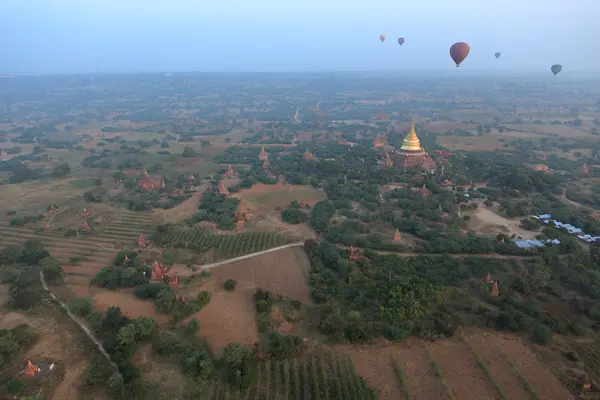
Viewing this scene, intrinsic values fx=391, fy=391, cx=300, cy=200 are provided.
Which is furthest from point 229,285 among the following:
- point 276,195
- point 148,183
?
point 148,183

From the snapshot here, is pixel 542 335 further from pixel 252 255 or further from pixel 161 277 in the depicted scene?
pixel 161 277

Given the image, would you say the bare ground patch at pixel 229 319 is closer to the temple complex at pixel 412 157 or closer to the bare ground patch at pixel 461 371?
the bare ground patch at pixel 461 371

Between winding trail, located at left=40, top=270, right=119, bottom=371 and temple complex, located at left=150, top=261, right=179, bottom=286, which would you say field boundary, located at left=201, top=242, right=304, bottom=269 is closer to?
temple complex, located at left=150, top=261, right=179, bottom=286

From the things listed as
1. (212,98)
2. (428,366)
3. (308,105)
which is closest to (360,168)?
(428,366)

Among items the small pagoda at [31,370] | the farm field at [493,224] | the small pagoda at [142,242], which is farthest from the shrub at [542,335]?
the small pagoda at [142,242]

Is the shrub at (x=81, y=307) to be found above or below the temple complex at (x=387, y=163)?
below

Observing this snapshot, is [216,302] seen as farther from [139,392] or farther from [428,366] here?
[428,366]
